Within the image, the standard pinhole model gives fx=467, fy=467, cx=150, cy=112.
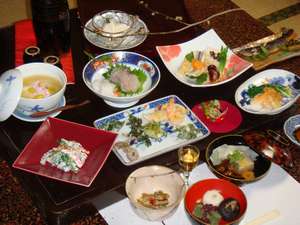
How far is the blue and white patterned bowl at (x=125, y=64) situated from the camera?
1494 mm

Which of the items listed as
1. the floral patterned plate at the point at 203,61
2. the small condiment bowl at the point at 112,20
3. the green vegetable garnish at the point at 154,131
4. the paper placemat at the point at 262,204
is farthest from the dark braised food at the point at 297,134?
the small condiment bowl at the point at 112,20

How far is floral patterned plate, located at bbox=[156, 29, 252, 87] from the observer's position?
163cm

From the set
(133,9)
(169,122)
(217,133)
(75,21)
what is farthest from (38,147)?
(133,9)

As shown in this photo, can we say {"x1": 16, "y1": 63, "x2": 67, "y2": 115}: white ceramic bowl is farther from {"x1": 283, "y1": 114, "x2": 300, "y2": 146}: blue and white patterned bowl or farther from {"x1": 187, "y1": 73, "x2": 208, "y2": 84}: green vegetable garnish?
{"x1": 283, "y1": 114, "x2": 300, "y2": 146}: blue and white patterned bowl

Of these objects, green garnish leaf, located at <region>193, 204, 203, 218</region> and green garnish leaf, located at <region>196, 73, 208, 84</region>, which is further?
green garnish leaf, located at <region>196, 73, 208, 84</region>

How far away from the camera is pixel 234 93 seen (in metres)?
1.61

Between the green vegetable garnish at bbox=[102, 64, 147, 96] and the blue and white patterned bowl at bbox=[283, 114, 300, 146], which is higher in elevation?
the green vegetable garnish at bbox=[102, 64, 147, 96]

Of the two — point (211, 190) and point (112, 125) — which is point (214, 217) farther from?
point (112, 125)

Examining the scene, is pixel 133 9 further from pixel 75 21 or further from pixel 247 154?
pixel 247 154

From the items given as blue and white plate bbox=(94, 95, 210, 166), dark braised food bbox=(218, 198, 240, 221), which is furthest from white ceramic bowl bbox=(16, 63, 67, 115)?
dark braised food bbox=(218, 198, 240, 221)

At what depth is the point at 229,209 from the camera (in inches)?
48.3

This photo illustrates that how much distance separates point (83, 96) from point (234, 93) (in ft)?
1.69

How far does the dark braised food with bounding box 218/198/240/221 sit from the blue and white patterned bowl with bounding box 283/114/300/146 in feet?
1.17

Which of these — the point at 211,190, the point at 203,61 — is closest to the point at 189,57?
the point at 203,61
